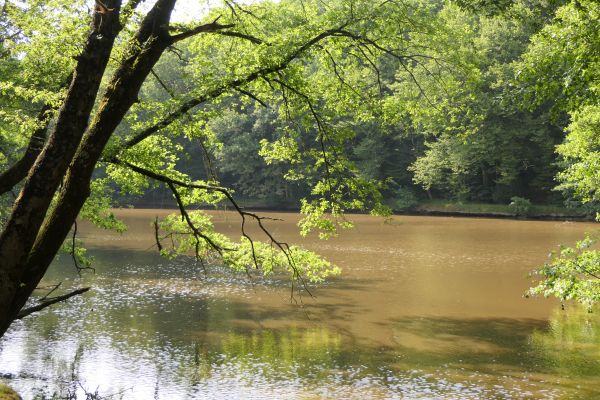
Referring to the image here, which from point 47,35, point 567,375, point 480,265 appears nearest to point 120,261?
point 480,265

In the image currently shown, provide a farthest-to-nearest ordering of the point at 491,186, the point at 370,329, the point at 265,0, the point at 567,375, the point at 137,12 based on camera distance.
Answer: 1. the point at 491,186
2. the point at 370,329
3. the point at 567,375
4. the point at 265,0
5. the point at 137,12

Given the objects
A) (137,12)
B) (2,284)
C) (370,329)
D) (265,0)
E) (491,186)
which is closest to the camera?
(2,284)

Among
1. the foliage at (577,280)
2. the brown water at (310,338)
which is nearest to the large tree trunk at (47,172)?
the brown water at (310,338)

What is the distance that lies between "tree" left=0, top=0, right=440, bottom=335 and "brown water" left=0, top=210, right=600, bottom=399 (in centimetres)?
179

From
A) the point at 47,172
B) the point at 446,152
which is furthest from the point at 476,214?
the point at 47,172

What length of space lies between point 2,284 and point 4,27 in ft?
26.7

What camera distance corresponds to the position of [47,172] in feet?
13.8

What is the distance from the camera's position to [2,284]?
162 inches

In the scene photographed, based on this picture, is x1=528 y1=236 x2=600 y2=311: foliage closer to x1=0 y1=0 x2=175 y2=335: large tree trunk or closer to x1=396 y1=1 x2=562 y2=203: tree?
x1=0 y1=0 x2=175 y2=335: large tree trunk

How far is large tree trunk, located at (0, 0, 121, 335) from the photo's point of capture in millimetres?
4152

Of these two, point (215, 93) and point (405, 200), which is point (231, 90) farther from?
point (405, 200)

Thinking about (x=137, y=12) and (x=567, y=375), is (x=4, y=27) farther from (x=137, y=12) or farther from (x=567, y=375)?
(x=567, y=375)

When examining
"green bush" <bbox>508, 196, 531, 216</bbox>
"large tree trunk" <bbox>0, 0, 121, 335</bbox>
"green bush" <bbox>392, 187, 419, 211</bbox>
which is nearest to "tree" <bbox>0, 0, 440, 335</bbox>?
"large tree trunk" <bbox>0, 0, 121, 335</bbox>

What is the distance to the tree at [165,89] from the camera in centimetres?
429
